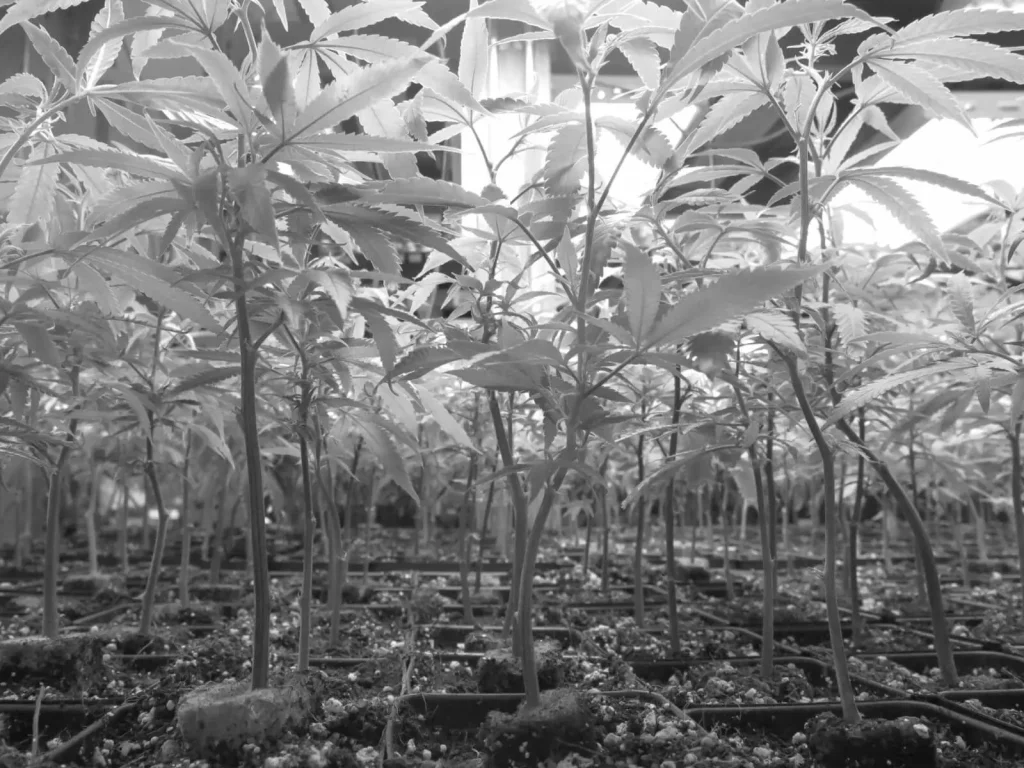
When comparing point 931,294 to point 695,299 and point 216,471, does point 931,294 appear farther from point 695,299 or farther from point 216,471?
point 216,471

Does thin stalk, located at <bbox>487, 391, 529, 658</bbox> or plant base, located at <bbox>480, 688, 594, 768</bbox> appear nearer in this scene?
plant base, located at <bbox>480, 688, 594, 768</bbox>

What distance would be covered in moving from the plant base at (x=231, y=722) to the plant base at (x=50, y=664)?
379 millimetres

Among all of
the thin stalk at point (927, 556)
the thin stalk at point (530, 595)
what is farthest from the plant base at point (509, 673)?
the thin stalk at point (927, 556)

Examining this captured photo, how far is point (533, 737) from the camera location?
0.80 metres

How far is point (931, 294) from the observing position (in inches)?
84.0

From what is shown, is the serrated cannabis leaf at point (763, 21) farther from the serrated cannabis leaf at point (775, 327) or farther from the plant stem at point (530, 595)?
the plant stem at point (530, 595)

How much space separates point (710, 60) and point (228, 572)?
238 cm

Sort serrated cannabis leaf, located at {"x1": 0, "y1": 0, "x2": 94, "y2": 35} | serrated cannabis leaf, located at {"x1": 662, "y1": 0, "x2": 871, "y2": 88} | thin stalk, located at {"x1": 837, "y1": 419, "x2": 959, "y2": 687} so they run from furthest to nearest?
thin stalk, located at {"x1": 837, "y1": 419, "x2": 959, "y2": 687}
serrated cannabis leaf, located at {"x1": 0, "y1": 0, "x2": 94, "y2": 35}
serrated cannabis leaf, located at {"x1": 662, "y1": 0, "x2": 871, "y2": 88}

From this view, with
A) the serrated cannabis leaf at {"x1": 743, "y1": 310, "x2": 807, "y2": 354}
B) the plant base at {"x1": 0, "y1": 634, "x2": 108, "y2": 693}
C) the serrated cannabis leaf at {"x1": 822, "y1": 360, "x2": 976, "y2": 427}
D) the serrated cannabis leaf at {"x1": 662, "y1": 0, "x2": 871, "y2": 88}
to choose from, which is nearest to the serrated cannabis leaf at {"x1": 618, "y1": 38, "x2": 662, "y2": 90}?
the serrated cannabis leaf at {"x1": 662, "y1": 0, "x2": 871, "y2": 88}

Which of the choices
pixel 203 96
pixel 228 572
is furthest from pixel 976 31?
pixel 228 572

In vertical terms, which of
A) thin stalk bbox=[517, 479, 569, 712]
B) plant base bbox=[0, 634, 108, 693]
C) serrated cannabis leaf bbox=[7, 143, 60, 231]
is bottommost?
plant base bbox=[0, 634, 108, 693]

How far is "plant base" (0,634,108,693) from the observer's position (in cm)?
109

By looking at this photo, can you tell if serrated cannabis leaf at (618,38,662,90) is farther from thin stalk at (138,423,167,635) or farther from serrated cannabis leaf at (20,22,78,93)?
thin stalk at (138,423,167,635)

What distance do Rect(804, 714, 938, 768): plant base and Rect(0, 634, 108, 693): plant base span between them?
3.25 feet
